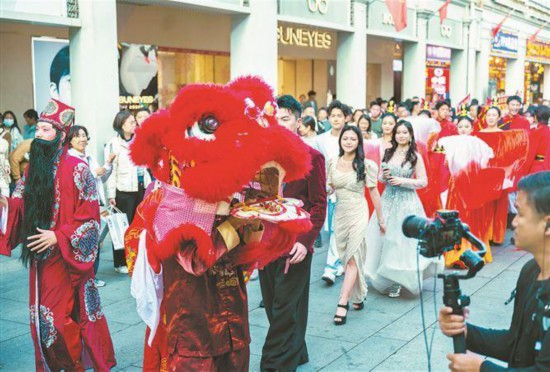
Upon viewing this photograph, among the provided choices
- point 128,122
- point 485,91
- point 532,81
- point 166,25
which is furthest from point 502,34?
point 128,122

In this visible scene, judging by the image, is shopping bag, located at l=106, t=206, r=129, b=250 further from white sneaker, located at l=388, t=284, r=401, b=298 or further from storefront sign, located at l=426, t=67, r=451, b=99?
storefront sign, located at l=426, t=67, r=451, b=99

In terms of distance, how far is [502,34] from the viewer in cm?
3177

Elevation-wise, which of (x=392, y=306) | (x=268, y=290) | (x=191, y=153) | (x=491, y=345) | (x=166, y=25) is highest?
(x=166, y=25)

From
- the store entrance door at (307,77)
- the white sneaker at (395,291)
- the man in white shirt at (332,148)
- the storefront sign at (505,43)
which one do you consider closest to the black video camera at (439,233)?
the man in white shirt at (332,148)

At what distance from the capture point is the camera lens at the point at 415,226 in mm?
2523

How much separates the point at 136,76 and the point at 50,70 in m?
1.79

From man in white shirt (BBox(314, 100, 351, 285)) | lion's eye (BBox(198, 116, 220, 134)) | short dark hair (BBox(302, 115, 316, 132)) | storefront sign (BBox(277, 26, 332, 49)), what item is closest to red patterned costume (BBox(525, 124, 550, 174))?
man in white shirt (BBox(314, 100, 351, 285))

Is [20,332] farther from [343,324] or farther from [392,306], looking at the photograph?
[392,306]

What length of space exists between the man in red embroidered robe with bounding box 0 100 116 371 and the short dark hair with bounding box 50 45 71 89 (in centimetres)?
960

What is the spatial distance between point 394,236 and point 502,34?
1079 inches

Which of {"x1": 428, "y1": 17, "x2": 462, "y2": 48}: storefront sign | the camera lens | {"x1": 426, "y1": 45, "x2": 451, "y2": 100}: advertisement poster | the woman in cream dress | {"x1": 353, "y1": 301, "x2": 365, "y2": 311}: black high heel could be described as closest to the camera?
the camera lens

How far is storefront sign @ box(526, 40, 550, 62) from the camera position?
3741cm

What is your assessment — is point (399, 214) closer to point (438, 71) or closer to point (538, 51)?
point (438, 71)

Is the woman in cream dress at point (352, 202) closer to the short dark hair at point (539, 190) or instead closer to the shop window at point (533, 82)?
the short dark hair at point (539, 190)
